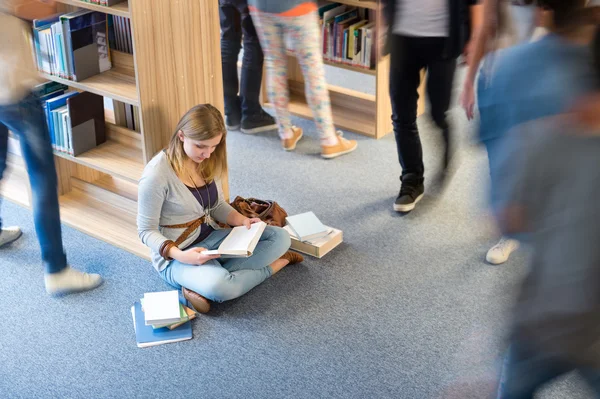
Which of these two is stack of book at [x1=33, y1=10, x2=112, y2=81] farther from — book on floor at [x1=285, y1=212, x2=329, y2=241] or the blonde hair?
book on floor at [x1=285, y1=212, x2=329, y2=241]

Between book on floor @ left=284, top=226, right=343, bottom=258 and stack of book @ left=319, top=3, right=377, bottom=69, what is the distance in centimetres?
140

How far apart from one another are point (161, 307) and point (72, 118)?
1021 mm

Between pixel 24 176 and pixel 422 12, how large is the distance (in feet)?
7.14

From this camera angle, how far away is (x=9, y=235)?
11.8ft

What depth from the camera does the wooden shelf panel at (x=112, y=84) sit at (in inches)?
128

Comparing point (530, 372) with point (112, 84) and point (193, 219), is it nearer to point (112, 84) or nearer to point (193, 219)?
point (193, 219)

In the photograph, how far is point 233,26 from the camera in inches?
177

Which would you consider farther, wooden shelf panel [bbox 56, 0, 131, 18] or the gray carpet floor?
wooden shelf panel [bbox 56, 0, 131, 18]

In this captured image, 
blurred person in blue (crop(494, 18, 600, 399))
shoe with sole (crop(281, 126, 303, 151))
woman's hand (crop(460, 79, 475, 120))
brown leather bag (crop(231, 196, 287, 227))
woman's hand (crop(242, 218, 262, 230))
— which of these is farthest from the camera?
shoe with sole (crop(281, 126, 303, 151))

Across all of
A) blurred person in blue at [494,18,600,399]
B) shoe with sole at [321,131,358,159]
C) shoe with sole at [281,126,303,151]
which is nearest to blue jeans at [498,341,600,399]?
Result: blurred person in blue at [494,18,600,399]

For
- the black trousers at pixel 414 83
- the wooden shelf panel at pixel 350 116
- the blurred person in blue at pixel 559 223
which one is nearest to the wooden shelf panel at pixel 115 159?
the black trousers at pixel 414 83

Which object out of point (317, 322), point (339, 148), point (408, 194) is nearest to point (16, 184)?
point (339, 148)

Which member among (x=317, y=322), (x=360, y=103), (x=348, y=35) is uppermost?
(x=348, y=35)

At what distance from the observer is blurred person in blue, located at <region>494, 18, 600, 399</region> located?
1631 mm
